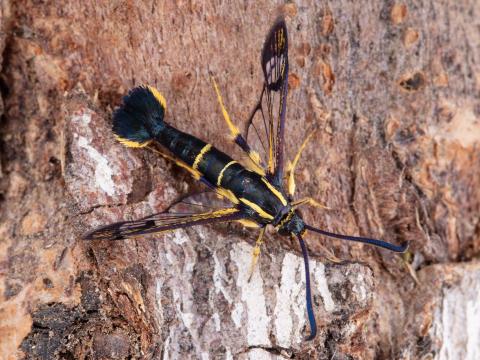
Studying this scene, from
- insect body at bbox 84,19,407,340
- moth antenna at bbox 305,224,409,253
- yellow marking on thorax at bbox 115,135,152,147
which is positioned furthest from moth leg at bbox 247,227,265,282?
yellow marking on thorax at bbox 115,135,152,147

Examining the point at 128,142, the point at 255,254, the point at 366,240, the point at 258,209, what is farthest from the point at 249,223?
the point at 128,142

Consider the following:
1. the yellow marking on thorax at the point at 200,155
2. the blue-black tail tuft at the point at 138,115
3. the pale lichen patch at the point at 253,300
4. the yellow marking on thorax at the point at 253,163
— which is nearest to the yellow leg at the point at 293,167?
the yellow marking on thorax at the point at 253,163

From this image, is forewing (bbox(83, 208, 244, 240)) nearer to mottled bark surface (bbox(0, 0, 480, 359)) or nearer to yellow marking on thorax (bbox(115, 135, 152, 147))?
mottled bark surface (bbox(0, 0, 480, 359))

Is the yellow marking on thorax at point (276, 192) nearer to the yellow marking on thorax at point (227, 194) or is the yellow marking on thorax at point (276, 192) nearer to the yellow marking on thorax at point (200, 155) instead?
the yellow marking on thorax at point (227, 194)

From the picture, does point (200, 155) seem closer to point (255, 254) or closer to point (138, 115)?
point (138, 115)

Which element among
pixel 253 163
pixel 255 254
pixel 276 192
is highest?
pixel 253 163

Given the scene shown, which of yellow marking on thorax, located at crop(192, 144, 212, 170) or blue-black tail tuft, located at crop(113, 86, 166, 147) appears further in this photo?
yellow marking on thorax, located at crop(192, 144, 212, 170)
